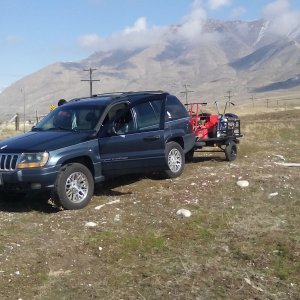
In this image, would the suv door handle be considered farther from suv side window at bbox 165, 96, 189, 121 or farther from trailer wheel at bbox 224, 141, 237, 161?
trailer wheel at bbox 224, 141, 237, 161

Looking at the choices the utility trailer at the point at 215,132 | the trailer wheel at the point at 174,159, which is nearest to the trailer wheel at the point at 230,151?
the utility trailer at the point at 215,132

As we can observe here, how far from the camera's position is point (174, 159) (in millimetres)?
9945

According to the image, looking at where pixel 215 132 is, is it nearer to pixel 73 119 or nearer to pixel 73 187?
pixel 73 119

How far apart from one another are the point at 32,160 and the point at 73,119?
1.64m

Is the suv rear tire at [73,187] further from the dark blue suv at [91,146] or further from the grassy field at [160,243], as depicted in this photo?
the grassy field at [160,243]

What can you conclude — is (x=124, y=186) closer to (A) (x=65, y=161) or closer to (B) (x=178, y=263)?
(A) (x=65, y=161)

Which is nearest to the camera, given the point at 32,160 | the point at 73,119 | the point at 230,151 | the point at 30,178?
the point at 30,178

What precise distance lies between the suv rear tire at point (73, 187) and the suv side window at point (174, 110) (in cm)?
281

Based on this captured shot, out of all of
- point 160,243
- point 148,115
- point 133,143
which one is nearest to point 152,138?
point 133,143

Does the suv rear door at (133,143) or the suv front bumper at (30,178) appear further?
the suv rear door at (133,143)

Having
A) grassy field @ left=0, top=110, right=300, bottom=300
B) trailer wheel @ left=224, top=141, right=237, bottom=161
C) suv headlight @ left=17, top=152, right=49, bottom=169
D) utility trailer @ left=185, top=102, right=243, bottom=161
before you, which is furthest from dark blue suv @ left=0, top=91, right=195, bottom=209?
trailer wheel @ left=224, top=141, right=237, bottom=161

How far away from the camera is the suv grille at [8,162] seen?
289 inches

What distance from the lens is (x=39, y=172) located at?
23.6ft

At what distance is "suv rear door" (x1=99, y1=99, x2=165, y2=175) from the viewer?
27.1ft
